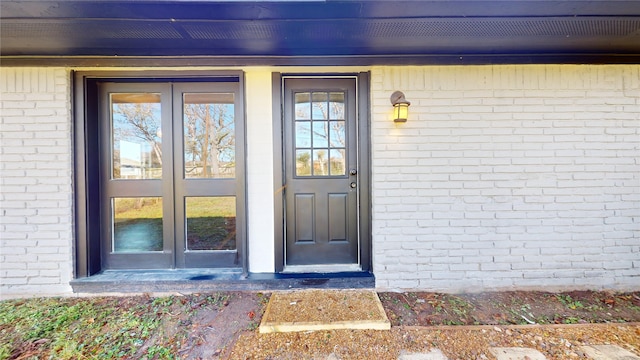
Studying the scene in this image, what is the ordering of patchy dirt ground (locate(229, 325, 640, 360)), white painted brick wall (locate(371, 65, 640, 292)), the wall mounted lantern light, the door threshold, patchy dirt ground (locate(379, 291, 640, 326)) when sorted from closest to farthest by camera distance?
patchy dirt ground (locate(229, 325, 640, 360)) < patchy dirt ground (locate(379, 291, 640, 326)) < the wall mounted lantern light < white painted brick wall (locate(371, 65, 640, 292)) < the door threshold

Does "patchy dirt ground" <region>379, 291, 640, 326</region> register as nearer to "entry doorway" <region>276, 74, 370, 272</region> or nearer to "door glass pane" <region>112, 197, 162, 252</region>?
"entry doorway" <region>276, 74, 370, 272</region>

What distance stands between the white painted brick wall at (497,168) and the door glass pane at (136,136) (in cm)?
211

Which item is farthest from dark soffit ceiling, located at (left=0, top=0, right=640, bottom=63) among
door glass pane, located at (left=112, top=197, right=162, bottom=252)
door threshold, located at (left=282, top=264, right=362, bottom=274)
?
Answer: door threshold, located at (left=282, top=264, right=362, bottom=274)

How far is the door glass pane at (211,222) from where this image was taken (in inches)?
105

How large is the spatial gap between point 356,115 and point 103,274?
2.83 metres

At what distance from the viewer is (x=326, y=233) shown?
8.86 ft

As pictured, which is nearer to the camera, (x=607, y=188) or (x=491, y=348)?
(x=491, y=348)

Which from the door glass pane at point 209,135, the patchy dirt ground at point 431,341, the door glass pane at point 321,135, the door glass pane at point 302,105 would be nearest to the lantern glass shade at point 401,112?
the door glass pane at point 321,135

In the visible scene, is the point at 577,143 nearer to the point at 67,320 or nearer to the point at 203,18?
the point at 203,18

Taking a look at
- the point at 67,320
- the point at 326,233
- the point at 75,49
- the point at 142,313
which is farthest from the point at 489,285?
the point at 75,49

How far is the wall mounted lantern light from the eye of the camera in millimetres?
2330

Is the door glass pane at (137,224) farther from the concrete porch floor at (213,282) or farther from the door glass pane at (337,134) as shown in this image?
the door glass pane at (337,134)

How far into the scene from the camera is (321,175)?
8.82 ft

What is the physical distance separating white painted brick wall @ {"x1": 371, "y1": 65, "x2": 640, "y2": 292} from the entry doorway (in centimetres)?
30
